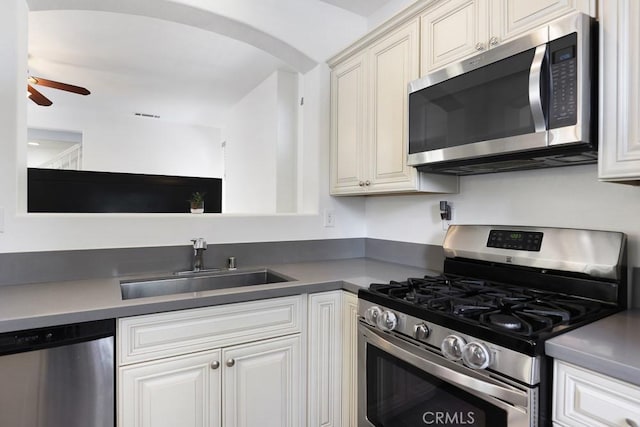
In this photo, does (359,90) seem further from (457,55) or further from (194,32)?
(194,32)

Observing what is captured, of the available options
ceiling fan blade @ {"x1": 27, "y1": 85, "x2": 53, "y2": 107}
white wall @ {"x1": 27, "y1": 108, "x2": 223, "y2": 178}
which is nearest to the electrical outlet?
ceiling fan blade @ {"x1": 27, "y1": 85, "x2": 53, "y2": 107}

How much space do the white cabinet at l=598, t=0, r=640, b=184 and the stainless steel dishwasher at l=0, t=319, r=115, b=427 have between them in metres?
1.67

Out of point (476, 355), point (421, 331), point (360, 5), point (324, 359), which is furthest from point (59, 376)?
point (360, 5)

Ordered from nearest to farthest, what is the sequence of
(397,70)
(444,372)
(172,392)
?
1. (444,372)
2. (172,392)
3. (397,70)

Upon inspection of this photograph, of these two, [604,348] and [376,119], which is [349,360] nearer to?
[604,348]

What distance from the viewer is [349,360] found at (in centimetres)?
168

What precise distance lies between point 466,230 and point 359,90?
0.99 meters

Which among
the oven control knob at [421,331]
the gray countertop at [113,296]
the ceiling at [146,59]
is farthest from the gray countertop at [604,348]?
the ceiling at [146,59]

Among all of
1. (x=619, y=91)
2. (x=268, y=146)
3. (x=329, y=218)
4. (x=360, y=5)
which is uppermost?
(x=360, y=5)

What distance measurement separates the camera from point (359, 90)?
2107 millimetres

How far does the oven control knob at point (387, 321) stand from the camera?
51.3 inches

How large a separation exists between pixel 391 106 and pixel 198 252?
1.26 meters

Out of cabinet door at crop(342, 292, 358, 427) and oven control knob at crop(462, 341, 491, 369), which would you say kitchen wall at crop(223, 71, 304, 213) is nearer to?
cabinet door at crop(342, 292, 358, 427)

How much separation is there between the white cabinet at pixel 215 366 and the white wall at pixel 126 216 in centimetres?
65
